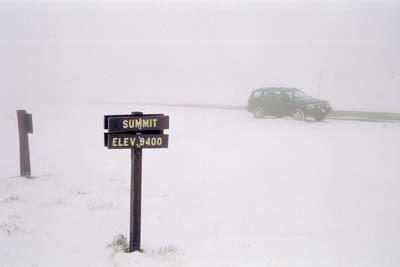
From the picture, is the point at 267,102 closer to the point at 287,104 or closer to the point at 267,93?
the point at 267,93

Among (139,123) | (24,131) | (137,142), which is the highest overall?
(139,123)

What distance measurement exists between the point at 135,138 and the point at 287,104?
15.1 meters

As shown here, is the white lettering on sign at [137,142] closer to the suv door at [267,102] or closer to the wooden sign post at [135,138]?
the wooden sign post at [135,138]

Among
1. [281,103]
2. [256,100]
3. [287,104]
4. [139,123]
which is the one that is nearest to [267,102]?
[256,100]

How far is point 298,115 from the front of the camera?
18.4 metres

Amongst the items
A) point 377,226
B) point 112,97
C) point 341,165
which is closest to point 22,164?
point 377,226

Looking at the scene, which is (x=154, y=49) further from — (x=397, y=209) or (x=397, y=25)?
(x=397, y=209)

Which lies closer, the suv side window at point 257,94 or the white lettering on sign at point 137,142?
the white lettering on sign at point 137,142

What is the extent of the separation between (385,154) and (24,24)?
2535 inches

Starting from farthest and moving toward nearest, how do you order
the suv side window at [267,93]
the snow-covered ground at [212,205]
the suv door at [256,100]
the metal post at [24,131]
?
the suv door at [256,100]
the suv side window at [267,93]
the metal post at [24,131]
the snow-covered ground at [212,205]

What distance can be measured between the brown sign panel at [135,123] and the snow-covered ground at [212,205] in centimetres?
142

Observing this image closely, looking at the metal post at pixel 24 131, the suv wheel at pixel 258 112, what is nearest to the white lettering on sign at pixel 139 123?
the metal post at pixel 24 131

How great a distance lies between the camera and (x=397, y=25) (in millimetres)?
54156

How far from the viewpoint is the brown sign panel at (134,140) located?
Answer: 4.48 m
